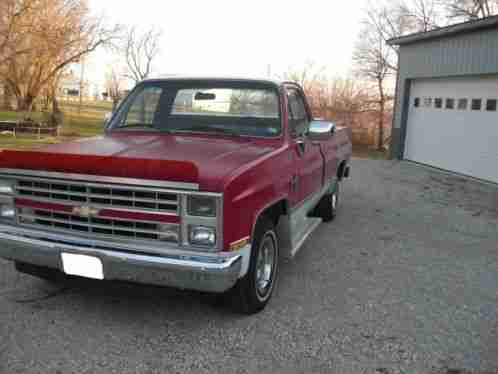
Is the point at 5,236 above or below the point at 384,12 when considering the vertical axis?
below

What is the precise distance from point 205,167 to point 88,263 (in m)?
1.07

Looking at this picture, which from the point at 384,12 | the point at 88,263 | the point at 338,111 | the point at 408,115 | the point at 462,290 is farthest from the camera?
the point at 384,12

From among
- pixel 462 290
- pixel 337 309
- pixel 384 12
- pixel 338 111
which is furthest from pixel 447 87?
pixel 384 12

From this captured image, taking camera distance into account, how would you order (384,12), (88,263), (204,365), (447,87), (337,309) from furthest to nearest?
(384,12), (447,87), (337,309), (88,263), (204,365)

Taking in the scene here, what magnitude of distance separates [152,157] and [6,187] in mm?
1193

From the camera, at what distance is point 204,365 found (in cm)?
331

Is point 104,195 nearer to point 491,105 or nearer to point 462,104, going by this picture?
point 491,105

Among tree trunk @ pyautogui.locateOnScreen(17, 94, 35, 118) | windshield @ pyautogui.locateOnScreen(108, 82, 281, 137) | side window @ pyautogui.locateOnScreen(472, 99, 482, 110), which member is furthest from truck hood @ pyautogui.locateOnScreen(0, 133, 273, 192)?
tree trunk @ pyautogui.locateOnScreen(17, 94, 35, 118)

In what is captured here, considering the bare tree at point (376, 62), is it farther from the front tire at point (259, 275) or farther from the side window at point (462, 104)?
the front tire at point (259, 275)

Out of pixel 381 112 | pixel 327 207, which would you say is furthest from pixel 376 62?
pixel 327 207

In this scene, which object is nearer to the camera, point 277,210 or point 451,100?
point 277,210

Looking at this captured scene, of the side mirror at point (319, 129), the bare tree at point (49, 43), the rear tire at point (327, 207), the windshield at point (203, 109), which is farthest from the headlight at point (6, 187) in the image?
the bare tree at point (49, 43)

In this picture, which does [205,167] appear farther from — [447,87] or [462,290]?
[447,87]

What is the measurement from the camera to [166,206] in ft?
11.2
